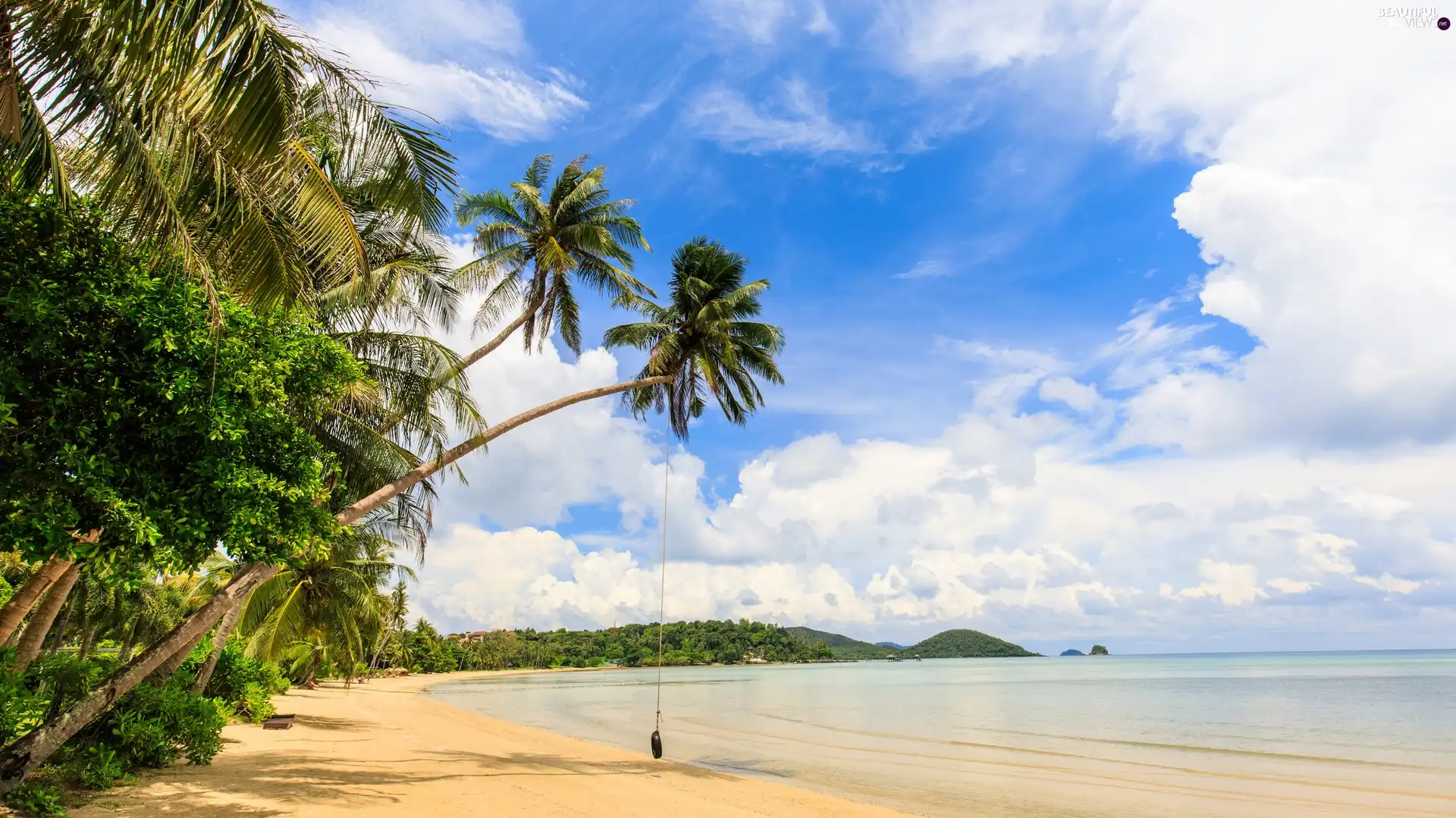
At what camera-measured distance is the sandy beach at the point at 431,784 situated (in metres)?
7.81

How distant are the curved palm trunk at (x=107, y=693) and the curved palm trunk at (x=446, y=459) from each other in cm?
135

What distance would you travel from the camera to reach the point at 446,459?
34.9 feet

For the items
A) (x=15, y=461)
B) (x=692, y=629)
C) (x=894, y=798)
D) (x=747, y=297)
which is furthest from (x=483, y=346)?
(x=692, y=629)

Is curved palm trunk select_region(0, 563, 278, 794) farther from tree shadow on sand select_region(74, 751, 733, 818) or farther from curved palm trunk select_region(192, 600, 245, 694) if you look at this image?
curved palm trunk select_region(192, 600, 245, 694)

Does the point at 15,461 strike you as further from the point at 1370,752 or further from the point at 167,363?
the point at 1370,752

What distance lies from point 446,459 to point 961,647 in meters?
179

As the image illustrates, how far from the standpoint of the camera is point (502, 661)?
98125 millimetres

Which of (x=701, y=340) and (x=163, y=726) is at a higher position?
(x=701, y=340)

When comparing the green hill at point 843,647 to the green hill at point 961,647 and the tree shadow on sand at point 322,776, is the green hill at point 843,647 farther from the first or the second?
the tree shadow on sand at point 322,776

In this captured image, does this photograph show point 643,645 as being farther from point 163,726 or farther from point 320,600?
point 163,726

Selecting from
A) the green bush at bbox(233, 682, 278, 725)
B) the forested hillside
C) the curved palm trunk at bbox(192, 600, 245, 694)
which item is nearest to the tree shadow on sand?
the curved palm trunk at bbox(192, 600, 245, 694)

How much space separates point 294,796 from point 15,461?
5.13 meters

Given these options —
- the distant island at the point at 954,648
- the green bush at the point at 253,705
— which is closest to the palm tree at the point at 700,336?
the green bush at the point at 253,705

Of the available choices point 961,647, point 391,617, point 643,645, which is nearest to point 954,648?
point 961,647
